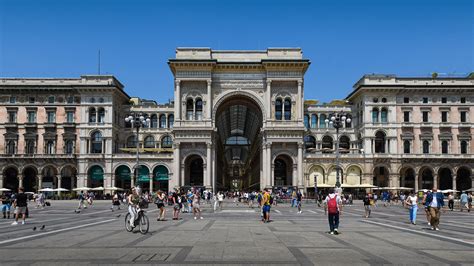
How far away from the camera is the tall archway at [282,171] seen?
267 feet

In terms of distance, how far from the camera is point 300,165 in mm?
76812

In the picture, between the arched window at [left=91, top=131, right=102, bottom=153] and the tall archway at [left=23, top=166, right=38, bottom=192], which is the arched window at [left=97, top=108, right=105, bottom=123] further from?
the tall archway at [left=23, top=166, right=38, bottom=192]

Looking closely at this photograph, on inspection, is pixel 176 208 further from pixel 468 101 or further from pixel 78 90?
pixel 468 101

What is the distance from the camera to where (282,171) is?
86188 millimetres

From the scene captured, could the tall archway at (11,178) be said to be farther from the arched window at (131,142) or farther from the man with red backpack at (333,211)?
the man with red backpack at (333,211)

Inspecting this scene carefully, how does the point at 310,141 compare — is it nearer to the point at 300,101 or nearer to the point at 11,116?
the point at 300,101

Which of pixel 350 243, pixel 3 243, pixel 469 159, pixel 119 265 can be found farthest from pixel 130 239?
pixel 469 159

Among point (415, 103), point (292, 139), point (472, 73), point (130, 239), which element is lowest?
point (130, 239)

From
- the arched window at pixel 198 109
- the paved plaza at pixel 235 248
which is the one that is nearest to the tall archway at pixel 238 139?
the arched window at pixel 198 109

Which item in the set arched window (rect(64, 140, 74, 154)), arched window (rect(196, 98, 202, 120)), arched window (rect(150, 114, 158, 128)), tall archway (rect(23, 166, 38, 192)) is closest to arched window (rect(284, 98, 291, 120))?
arched window (rect(196, 98, 202, 120))

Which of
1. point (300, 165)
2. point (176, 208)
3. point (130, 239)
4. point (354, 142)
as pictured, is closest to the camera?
point (130, 239)

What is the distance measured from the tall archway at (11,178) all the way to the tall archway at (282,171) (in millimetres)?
42206

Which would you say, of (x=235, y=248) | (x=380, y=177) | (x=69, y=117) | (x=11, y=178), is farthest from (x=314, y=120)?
(x=235, y=248)

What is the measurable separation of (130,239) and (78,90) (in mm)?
70632
